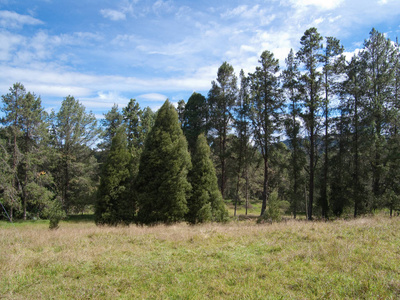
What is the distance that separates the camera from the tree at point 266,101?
24000mm

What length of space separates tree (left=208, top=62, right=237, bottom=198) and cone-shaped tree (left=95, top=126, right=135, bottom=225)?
13.6 m

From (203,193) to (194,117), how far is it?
1735 cm

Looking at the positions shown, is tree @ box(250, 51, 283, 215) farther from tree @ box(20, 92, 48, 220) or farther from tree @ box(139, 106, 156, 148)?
tree @ box(20, 92, 48, 220)

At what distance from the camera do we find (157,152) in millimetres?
16469

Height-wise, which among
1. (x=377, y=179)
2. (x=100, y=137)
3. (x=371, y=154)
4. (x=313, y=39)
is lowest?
(x=377, y=179)

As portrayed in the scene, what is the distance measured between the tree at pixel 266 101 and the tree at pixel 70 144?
914 inches

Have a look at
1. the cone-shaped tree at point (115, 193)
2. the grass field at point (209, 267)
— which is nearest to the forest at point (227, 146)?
the cone-shaped tree at point (115, 193)

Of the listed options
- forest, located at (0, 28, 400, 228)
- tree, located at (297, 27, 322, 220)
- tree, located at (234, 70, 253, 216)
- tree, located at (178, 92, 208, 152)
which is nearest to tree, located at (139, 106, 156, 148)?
forest, located at (0, 28, 400, 228)

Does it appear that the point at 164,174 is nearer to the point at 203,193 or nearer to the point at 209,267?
the point at 203,193

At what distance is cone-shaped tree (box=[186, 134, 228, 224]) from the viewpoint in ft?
55.0

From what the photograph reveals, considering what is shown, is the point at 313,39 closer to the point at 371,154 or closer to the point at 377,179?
the point at 371,154

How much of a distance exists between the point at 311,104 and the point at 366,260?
56.6 ft

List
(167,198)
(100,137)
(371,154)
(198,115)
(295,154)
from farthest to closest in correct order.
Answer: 1. (100,137)
2. (198,115)
3. (295,154)
4. (371,154)
5. (167,198)

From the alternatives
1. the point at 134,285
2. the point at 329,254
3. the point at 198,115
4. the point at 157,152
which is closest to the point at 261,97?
the point at 198,115
